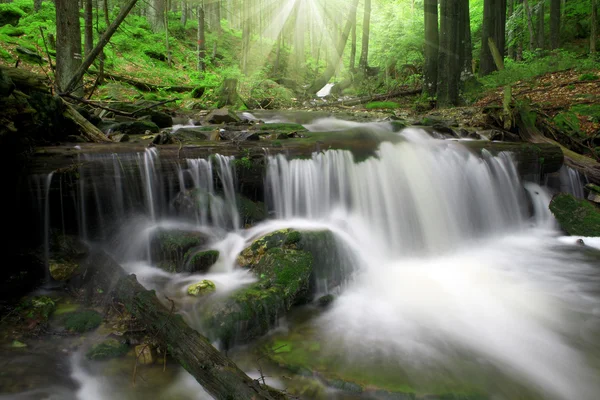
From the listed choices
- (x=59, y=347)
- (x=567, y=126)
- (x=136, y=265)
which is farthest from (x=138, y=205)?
(x=567, y=126)

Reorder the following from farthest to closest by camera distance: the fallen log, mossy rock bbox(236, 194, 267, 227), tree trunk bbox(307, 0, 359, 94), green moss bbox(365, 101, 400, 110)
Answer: tree trunk bbox(307, 0, 359, 94)
green moss bbox(365, 101, 400, 110)
mossy rock bbox(236, 194, 267, 227)
the fallen log

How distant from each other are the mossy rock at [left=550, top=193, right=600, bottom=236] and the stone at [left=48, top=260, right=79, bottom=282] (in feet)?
27.0

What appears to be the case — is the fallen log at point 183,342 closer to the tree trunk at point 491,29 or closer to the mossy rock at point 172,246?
the mossy rock at point 172,246

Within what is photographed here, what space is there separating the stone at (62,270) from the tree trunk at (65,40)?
489cm

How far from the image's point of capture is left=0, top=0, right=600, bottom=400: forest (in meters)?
3.33

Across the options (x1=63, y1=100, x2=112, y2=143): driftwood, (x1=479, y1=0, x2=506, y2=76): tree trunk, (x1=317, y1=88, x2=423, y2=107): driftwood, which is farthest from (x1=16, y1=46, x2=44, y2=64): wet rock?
(x1=479, y1=0, x2=506, y2=76): tree trunk

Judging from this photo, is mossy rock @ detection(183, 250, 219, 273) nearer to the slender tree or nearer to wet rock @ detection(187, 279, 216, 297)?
wet rock @ detection(187, 279, 216, 297)

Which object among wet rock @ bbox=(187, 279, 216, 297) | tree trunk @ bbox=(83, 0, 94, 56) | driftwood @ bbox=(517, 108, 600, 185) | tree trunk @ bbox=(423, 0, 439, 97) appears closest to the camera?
wet rock @ bbox=(187, 279, 216, 297)

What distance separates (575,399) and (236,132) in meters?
6.65

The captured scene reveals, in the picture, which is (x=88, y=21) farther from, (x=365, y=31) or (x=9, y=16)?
(x=365, y=31)

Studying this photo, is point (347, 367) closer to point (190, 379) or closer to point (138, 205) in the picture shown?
point (190, 379)

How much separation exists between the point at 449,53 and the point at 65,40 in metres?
10.9

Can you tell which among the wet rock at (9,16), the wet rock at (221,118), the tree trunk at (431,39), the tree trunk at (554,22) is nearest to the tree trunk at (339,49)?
the tree trunk at (431,39)

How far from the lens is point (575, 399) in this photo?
3.17 metres
